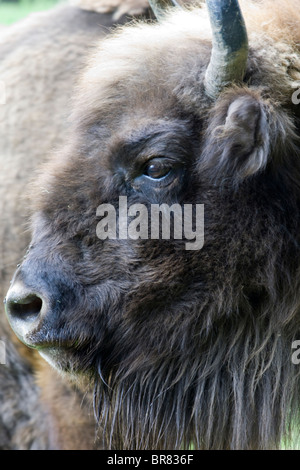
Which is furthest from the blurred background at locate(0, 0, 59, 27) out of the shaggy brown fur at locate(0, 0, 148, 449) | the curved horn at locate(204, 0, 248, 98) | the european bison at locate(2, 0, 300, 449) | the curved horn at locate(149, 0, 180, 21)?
the curved horn at locate(204, 0, 248, 98)

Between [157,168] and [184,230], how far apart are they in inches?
10.4

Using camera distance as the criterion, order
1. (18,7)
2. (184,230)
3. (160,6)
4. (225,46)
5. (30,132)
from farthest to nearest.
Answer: (18,7), (30,132), (160,6), (184,230), (225,46)

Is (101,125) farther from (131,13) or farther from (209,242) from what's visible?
(131,13)

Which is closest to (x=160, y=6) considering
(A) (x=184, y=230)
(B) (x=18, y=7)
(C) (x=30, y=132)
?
(C) (x=30, y=132)

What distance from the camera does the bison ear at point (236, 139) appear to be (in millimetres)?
2574

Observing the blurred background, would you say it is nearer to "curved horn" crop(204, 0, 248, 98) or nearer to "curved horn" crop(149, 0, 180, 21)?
"curved horn" crop(149, 0, 180, 21)

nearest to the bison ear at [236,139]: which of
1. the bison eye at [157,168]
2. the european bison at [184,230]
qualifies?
the european bison at [184,230]

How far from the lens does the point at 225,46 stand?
2.59m

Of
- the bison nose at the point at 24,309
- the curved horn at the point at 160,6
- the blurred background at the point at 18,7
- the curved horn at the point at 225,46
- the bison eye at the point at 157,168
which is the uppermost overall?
the blurred background at the point at 18,7

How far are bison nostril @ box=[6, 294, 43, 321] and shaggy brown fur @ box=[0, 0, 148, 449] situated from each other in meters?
1.34

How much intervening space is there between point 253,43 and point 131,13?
62.5 inches

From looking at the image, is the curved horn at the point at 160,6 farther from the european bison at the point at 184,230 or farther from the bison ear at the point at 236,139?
the bison ear at the point at 236,139

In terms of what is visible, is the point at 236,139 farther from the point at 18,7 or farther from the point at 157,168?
the point at 18,7

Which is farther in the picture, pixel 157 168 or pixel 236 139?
pixel 157 168
